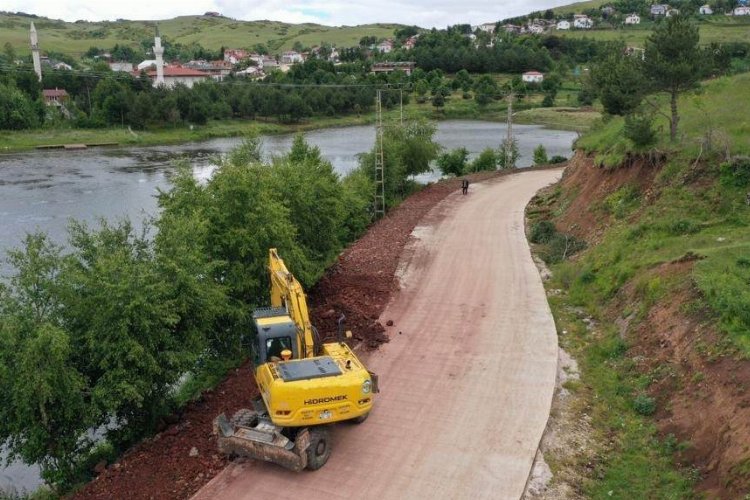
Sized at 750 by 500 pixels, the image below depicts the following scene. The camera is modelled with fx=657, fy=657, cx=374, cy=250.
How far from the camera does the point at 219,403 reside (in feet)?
49.9

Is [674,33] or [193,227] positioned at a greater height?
[674,33]

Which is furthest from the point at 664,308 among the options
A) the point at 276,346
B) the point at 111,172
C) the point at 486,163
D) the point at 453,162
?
the point at 111,172

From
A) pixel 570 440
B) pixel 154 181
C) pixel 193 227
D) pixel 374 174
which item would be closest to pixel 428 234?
pixel 374 174

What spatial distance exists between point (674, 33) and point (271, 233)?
17.6 meters

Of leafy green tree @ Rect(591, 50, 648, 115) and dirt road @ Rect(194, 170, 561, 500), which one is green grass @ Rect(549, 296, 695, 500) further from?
leafy green tree @ Rect(591, 50, 648, 115)

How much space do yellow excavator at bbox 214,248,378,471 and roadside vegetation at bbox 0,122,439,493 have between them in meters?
2.57

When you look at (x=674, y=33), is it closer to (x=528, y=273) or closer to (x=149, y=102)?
(x=528, y=273)

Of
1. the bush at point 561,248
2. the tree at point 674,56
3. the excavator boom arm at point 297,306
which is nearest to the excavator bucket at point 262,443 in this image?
the excavator boom arm at point 297,306

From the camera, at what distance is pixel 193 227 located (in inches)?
643

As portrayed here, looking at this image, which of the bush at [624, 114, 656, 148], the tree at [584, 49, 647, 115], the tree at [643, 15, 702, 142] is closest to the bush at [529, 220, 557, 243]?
the bush at [624, 114, 656, 148]

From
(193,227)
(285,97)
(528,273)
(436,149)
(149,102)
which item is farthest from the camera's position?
(285,97)

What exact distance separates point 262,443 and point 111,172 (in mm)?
53462

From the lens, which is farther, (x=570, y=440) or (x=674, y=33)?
(x=674, y=33)

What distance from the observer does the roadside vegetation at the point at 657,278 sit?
12.4m
